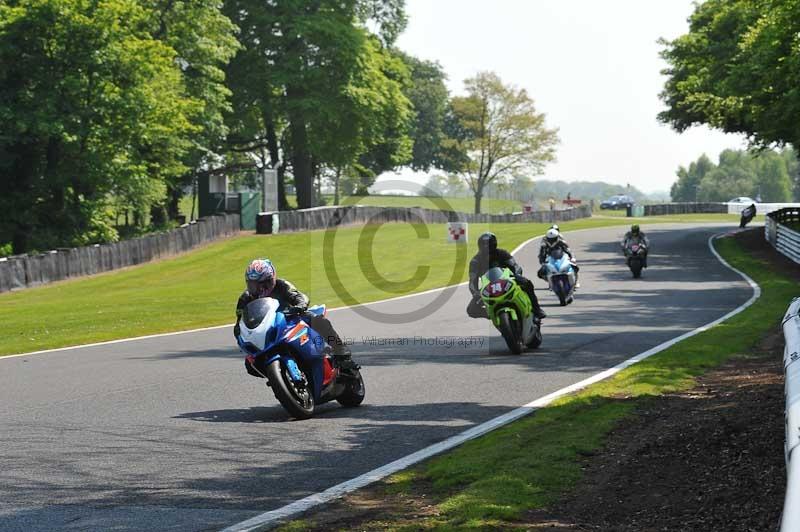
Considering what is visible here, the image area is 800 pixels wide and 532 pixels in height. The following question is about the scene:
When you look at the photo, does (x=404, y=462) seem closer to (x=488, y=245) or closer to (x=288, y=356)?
(x=288, y=356)

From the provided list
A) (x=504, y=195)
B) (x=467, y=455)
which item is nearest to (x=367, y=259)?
(x=467, y=455)

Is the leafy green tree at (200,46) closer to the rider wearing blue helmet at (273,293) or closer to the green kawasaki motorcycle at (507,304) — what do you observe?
the green kawasaki motorcycle at (507,304)

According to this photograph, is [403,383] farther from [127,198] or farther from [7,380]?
[127,198]

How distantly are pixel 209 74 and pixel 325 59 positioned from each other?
25.2ft

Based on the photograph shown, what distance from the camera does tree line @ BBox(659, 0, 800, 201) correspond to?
3550cm

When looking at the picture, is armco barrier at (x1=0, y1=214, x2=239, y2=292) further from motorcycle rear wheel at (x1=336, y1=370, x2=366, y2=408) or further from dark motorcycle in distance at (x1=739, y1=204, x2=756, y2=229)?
dark motorcycle in distance at (x1=739, y1=204, x2=756, y2=229)

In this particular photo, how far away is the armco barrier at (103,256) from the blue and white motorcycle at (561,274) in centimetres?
1931

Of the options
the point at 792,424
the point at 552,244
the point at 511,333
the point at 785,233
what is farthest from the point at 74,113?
the point at 792,424

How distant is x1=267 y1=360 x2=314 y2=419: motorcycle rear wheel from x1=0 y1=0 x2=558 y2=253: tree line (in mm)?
37296

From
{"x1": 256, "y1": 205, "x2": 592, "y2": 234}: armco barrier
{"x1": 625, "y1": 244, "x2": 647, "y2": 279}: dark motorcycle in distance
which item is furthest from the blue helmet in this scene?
{"x1": 256, "y1": 205, "x2": 592, "y2": 234}: armco barrier

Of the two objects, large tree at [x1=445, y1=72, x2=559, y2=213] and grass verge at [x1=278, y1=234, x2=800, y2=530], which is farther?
large tree at [x1=445, y1=72, x2=559, y2=213]

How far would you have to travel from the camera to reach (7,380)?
1408cm

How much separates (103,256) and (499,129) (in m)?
70.2

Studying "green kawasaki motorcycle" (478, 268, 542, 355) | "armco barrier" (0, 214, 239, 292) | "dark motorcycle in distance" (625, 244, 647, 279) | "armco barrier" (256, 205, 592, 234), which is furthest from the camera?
"armco barrier" (256, 205, 592, 234)
